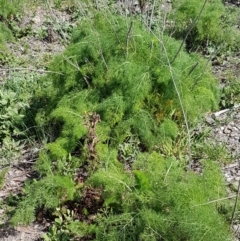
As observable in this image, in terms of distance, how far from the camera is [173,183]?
2.83 m

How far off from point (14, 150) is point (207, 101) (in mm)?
1847

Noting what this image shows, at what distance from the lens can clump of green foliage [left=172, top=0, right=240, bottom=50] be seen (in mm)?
5328

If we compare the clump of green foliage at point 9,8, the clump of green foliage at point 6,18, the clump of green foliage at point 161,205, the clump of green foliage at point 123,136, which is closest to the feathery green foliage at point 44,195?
the clump of green foliage at point 123,136

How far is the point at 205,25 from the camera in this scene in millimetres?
5379

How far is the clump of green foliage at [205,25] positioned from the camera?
533 cm

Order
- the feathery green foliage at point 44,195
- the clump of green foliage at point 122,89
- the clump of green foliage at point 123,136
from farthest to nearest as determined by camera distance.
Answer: the clump of green foliage at point 122,89 → the feathery green foliage at point 44,195 → the clump of green foliage at point 123,136

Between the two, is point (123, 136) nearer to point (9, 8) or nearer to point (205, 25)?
point (205, 25)

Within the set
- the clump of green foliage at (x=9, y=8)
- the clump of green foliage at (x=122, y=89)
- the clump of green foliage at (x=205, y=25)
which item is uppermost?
the clump of green foliage at (x=205, y=25)

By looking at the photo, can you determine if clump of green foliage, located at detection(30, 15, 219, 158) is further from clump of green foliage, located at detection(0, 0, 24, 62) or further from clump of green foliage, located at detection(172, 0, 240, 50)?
clump of green foliage, located at detection(0, 0, 24, 62)

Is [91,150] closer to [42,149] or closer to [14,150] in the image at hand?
[42,149]

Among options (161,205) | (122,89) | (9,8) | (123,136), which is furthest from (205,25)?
(161,205)

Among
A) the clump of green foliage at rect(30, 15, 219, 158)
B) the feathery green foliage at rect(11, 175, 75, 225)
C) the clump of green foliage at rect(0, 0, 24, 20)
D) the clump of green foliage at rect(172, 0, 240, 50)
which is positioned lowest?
the feathery green foliage at rect(11, 175, 75, 225)

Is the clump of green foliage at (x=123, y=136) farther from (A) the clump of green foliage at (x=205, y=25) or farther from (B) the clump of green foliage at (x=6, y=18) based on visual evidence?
(B) the clump of green foliage at (x=6, y=18)

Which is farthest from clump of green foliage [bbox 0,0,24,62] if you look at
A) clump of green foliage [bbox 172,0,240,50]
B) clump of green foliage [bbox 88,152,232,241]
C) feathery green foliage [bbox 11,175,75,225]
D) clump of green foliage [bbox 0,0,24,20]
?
clump of green foliage [bbox 88,152,232,241]
